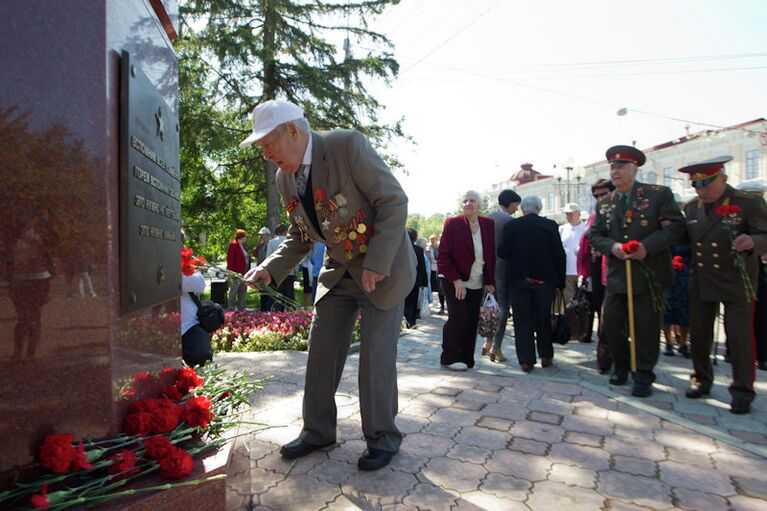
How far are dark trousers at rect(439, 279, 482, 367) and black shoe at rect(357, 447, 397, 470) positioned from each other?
8.44 feet

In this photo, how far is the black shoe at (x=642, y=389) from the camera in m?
4.42

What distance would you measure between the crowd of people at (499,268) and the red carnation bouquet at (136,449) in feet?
2.72

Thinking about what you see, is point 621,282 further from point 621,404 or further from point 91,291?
point 91,291

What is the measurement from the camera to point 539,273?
5.45 meters

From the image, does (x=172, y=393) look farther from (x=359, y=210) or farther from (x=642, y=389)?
(x=642, y=389)

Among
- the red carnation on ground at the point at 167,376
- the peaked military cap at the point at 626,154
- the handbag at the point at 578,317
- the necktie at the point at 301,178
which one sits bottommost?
the handbag at the point at 578,317

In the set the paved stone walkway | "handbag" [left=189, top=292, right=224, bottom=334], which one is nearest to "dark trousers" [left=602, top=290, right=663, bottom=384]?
the paved stone walkway

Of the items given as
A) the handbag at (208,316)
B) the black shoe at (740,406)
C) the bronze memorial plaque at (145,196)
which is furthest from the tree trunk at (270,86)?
the bronze memorial plaque at (145,196)

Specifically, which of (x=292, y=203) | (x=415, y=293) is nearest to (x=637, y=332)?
(x=292, y=203)

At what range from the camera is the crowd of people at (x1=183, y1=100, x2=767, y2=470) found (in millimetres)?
2842

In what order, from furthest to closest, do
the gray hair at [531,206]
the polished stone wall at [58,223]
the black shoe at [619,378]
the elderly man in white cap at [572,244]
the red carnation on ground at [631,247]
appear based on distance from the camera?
the elderly man in white cap at [572,244]
the gray hair at [531,206]
the black shoe at [619,378]
the red carnation on ground at [631,247]
the polished stone wall at [58,223]

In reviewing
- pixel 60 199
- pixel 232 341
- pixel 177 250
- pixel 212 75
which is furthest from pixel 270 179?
pixel 60 199

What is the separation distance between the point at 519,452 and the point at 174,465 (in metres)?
2.02

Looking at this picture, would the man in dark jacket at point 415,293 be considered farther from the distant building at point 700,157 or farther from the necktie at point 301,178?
the distant building at point 700,157
